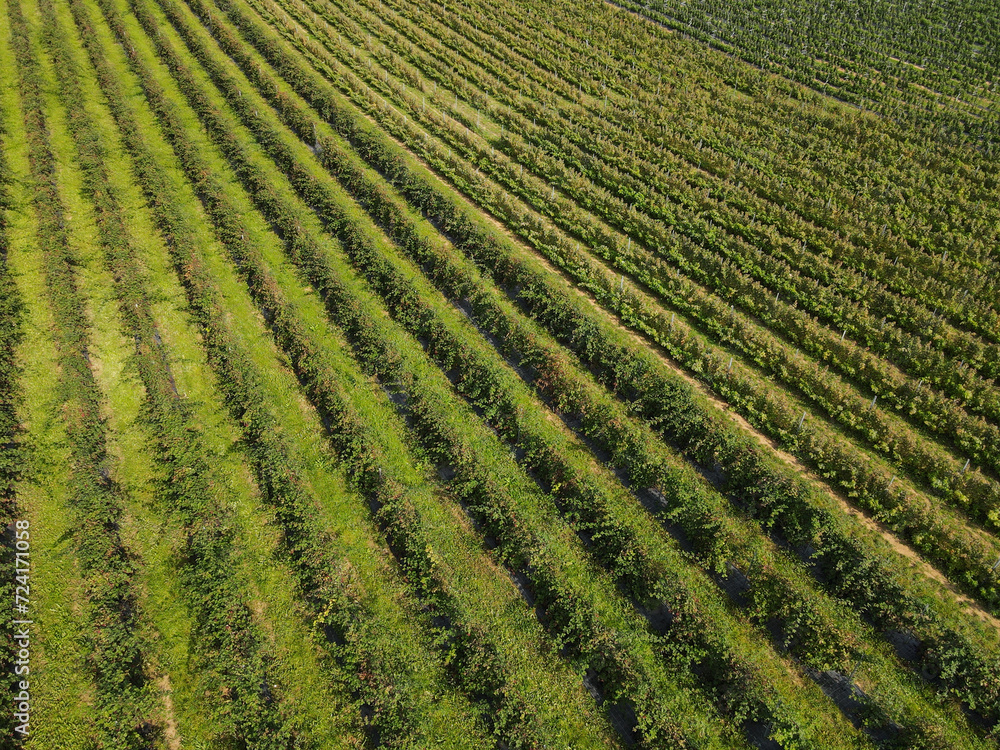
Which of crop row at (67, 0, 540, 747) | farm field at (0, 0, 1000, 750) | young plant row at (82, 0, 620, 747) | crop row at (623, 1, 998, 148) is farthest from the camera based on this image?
crop row at (623, 1, 998, 148)

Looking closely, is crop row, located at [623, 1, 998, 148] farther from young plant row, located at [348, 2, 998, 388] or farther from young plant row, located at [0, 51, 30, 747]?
young plant row, located at [0, 51, 30, 747]

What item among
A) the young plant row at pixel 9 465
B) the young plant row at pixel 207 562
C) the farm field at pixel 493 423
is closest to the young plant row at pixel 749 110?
the farm field at pixel 493 423

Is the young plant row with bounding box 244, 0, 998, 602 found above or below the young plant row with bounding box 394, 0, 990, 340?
below

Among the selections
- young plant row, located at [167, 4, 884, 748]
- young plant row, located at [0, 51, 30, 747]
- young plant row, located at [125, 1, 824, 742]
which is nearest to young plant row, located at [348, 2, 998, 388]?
young plant row, located at [167, 4, 884, 748]

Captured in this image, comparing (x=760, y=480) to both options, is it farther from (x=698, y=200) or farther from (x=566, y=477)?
(x=698, y=200)

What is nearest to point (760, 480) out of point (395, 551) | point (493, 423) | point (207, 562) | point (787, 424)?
point (787, 424)
